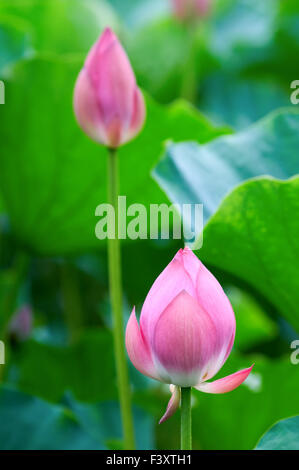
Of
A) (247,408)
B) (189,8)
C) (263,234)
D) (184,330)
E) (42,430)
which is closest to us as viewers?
(184,330)

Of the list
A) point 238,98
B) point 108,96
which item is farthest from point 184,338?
point 238,98

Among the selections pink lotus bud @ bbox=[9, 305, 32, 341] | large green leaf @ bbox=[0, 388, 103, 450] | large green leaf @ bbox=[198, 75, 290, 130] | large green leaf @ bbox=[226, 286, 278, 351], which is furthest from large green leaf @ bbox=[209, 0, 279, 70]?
large green leaf @ bbox=[0, 388, 103, 450]

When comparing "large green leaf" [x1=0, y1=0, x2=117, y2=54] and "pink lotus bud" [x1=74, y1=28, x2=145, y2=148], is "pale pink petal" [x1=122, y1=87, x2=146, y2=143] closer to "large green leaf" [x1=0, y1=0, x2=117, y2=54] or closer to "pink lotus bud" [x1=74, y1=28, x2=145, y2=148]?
"pink lotus bud" [x1=74, y1=28, x2=145, y2=148]

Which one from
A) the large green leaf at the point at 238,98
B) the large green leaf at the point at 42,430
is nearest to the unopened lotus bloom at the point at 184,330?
the large green leaf at the point at 42,430

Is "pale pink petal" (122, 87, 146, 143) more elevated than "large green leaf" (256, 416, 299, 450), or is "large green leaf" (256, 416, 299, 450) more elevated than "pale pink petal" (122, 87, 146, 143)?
"pale pink petal" (122, 87, 146, 143)

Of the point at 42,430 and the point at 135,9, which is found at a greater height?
the point at 135,9

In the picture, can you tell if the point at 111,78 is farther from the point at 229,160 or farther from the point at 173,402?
the point at 173,402

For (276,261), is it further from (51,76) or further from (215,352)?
(51,76)

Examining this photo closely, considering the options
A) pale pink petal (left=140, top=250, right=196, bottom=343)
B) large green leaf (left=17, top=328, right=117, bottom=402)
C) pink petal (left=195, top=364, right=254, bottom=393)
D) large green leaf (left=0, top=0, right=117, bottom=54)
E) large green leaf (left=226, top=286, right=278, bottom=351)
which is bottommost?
pink petal (left=195, top=364, right=254, bottom=393)
